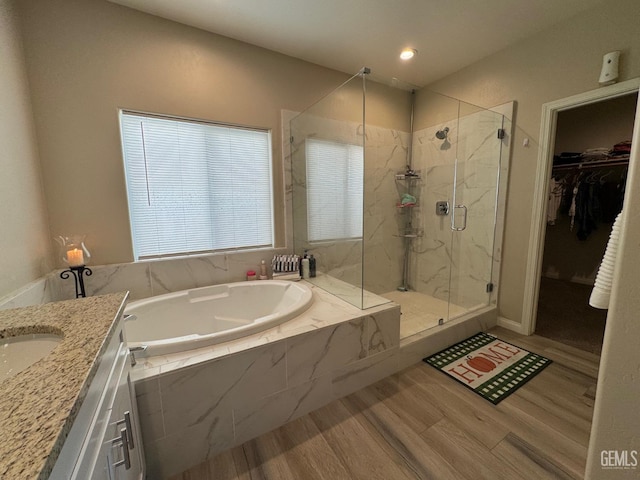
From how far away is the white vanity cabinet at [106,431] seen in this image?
50 cm

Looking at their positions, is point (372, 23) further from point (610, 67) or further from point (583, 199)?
point (583, 199)

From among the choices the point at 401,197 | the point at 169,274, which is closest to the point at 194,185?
the point at 169,274

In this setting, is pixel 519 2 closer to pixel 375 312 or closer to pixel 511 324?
pixel 375 312

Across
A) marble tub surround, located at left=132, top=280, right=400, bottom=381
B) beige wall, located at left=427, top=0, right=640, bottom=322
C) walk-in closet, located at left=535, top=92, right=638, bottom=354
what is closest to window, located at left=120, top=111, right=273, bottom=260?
marble tub surround, located at left=132, top=280, right=400, bottom=381

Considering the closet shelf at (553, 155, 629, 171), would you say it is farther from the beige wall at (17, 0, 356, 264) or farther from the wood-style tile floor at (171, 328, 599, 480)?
the beige wall at (17, 0, 356, 264)

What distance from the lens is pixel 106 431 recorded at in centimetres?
69

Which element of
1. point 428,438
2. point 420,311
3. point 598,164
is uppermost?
point 598,164

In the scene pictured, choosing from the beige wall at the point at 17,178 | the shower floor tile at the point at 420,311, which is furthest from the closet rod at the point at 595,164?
the beige wall at the point at 17,178

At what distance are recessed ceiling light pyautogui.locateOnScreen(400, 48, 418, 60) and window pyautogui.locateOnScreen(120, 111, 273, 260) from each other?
148cm

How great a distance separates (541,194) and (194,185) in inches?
120

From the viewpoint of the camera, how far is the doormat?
173cm

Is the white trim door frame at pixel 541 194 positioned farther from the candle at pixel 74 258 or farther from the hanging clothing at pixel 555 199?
the candle at pixel 74 258

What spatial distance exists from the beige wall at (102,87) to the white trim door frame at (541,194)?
8.74ft

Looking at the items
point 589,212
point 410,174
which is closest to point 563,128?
point 589,212
